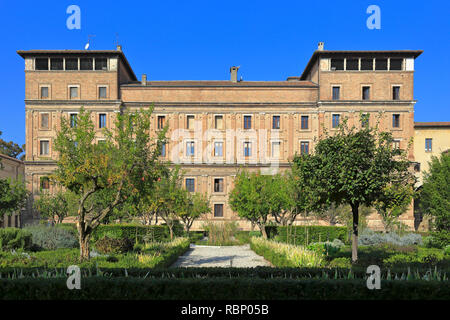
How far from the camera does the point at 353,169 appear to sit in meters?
12.1

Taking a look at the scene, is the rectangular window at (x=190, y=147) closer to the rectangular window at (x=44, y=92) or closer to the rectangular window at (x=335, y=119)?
the rectangular window at (x=335, y=119)

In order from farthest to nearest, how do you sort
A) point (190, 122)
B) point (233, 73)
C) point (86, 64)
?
point (233, 73) → point (190, 122) → point (86, 64)

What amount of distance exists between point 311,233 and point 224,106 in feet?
68.6

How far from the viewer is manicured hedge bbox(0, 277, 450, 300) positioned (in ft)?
20.8

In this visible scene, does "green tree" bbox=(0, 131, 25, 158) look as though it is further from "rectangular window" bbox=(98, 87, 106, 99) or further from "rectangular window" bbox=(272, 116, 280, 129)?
"rectangular window" bbox=(272, 116, 280, 129)

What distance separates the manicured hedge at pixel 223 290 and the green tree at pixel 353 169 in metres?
5.87

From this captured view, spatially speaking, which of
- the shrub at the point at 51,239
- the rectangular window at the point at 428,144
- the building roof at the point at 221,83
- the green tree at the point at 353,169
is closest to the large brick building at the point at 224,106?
the building roof at the point at 221,83

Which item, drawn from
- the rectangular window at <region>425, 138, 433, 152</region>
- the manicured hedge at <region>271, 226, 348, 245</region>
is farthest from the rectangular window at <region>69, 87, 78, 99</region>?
the rectangular window at <region>425, 138, 433, 152</region>

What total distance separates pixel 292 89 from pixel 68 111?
26555 millimetres

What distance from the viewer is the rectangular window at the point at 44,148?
4053 cm

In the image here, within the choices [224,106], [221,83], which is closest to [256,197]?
[224,106]

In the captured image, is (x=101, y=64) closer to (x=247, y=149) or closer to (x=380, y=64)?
(x=247, y=149)

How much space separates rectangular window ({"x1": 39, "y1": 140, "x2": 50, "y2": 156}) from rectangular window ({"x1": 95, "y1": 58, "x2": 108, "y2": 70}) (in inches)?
418
